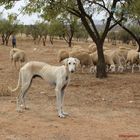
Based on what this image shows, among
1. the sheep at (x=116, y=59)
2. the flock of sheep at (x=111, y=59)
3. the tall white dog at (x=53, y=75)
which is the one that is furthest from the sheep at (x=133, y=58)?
the tall white dog at (x=53, y=75)

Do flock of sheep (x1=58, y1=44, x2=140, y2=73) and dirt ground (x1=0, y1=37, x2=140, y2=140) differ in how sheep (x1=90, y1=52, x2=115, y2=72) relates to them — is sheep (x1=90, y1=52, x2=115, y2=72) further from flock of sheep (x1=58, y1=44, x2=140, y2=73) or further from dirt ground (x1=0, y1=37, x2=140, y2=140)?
dirt ground (x1=0, y1=37, x2=140, y2=140)

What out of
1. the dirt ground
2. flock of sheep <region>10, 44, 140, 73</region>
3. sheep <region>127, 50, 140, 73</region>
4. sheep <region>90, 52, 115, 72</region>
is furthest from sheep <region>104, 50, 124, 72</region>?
the dirt ground

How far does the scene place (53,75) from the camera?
416 inches

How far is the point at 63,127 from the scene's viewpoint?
932 centimetres

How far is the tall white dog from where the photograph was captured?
10297 mm

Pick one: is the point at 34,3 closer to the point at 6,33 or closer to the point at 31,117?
the point at 31,117

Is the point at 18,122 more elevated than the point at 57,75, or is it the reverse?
the point at 57,75

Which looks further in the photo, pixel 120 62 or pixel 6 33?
pixel 6 33

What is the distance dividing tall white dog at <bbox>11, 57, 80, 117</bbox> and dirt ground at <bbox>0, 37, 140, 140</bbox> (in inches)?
12.7

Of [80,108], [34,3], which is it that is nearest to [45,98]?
[80,108]

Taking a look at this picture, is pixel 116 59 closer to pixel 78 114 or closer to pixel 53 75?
pixel 78 114

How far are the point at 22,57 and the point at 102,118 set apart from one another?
12.4m

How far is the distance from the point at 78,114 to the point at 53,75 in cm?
115

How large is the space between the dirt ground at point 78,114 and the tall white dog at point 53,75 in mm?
324
